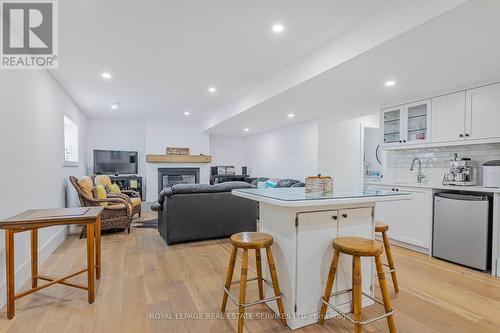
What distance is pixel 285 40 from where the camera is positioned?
2783 mm

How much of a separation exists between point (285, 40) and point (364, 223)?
6.36ft

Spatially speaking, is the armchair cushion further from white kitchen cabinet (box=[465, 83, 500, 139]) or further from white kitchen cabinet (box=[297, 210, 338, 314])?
white kitchen cabinet (box=[465, 83, 500, 139])

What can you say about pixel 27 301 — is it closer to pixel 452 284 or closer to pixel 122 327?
pixel 122 327

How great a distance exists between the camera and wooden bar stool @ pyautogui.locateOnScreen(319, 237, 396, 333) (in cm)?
163

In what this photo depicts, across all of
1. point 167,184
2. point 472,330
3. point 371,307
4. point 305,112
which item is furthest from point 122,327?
point 167,184

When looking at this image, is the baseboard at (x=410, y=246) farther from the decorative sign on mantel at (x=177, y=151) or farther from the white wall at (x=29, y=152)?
the decorative sign on mantel at (x=177, y=151)

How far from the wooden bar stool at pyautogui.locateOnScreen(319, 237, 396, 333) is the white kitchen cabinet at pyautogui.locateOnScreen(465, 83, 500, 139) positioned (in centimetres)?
237

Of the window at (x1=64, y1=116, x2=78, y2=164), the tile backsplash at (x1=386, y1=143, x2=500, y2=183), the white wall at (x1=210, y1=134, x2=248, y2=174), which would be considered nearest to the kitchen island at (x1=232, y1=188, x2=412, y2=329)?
the tile backsplash at (x1=386, y1=143, x2=500, y2=183)

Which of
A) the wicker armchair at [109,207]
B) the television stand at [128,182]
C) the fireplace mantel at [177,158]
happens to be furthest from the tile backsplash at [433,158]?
the television stand at [128,182]

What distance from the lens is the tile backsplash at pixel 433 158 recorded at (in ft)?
10.8

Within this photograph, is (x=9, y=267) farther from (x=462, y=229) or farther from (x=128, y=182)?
(x=128, y=182)

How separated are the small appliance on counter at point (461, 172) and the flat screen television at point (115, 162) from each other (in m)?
6.71

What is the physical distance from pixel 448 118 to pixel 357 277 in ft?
9.20

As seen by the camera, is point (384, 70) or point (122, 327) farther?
point (384, 70)
